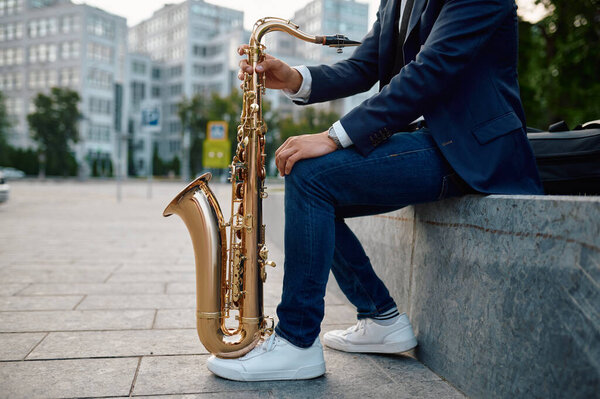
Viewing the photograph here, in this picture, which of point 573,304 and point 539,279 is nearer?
point 573,304

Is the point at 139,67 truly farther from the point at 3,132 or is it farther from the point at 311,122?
the point at 311,122

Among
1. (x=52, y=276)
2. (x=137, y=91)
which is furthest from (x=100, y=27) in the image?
(x=52, y=276)

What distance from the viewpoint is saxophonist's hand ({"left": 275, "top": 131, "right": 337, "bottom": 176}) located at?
6.46 ft

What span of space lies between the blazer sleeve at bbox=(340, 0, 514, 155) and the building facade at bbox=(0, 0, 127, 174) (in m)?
64.4

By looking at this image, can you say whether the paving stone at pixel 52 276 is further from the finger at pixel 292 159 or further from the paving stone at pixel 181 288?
the finger at pixel 292 159

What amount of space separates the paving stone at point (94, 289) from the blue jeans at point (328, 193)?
7.05 ft

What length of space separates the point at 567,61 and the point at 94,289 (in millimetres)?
9928

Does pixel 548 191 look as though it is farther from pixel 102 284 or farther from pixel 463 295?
pixel 102 284

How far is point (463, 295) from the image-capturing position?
79.9 inches

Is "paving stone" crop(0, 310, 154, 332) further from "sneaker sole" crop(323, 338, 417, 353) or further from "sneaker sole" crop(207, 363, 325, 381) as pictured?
"sneaker sole" crop(323, 338, 417, 353)

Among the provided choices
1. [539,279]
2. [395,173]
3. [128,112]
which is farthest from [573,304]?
[128,112]

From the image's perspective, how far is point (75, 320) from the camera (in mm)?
3027

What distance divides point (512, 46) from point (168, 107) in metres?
81.7

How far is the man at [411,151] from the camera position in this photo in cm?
192
